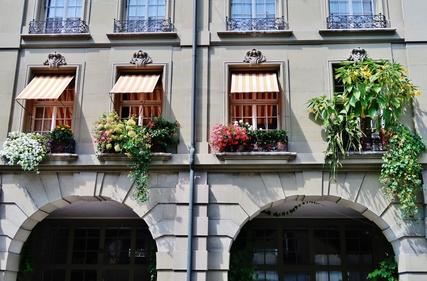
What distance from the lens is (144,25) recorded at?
13617 mm

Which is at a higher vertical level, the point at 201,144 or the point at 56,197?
the point at 201,144

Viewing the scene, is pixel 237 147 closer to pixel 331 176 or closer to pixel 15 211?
pixel 331 176

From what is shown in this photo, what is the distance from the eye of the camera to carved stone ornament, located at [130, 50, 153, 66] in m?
13.1

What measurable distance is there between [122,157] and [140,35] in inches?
135

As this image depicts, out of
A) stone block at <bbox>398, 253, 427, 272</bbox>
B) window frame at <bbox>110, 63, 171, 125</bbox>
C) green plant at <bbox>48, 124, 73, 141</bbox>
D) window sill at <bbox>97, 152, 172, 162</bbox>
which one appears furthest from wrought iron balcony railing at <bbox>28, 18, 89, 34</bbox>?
stone block at <bbox>398, 253, 427, 272</bbox>

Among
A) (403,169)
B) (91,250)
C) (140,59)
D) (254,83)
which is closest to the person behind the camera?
(403,169)

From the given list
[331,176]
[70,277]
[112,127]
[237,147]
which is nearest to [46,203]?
[112,127]

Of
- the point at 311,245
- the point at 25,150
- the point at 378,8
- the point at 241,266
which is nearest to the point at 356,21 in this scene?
the point at 378,8

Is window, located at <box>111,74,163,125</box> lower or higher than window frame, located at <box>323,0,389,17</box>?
lower

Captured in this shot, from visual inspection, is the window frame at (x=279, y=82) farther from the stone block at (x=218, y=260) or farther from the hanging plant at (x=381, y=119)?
the stone block at (x=218, y=260)

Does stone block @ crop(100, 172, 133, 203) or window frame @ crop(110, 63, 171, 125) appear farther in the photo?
window frame @ crop(110, 63, 171, 125)

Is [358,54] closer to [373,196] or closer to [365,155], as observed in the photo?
[365,155]

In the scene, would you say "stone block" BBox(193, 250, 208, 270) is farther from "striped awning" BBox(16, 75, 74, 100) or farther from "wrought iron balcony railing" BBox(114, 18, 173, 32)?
"wrought iron balcony railing" BBox(114, 18, 173, 32)

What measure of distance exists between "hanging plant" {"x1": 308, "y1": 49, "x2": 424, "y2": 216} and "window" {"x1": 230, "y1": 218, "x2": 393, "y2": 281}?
3050mm
